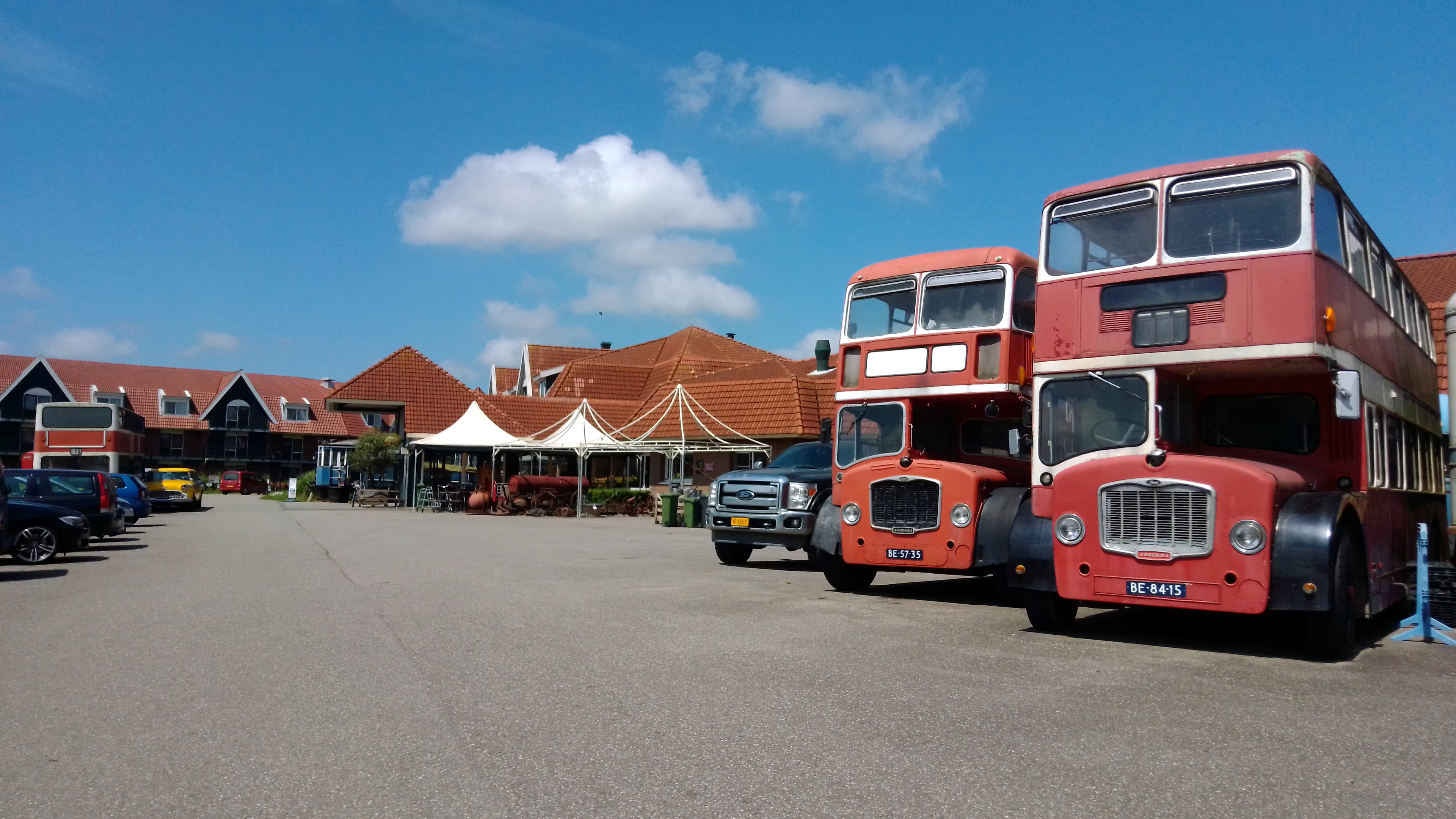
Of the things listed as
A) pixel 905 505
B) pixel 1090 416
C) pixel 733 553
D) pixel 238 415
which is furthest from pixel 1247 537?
pixel 238 415

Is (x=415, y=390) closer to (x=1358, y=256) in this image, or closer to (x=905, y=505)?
(x=905, y=505)

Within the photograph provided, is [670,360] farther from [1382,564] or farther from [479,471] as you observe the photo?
[1382,564]

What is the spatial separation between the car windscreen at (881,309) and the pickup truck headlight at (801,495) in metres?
Result: 3.62

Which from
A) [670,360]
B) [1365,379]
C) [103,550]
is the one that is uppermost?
[670,360]

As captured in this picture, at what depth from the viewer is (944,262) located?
1312cm

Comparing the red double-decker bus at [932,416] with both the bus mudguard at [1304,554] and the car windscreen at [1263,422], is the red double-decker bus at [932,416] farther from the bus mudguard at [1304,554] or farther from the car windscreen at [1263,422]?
the bus mudguard at [1304,554]

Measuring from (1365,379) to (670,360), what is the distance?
1587 inches

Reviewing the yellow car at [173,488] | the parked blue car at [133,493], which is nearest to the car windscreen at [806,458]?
the parked blue car at [133,493]

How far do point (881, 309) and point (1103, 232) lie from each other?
11.9ft

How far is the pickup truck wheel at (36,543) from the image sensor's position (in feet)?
55.2

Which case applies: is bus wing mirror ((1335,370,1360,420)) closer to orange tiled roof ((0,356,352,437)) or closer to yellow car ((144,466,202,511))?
yellow car ((144,466,202,511))

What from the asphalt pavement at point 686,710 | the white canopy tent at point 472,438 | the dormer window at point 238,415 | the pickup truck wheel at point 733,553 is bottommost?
the asphalt pavement at point 686,710

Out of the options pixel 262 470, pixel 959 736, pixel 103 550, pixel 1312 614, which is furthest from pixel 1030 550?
pixel 262 470

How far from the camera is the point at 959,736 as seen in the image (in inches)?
238
